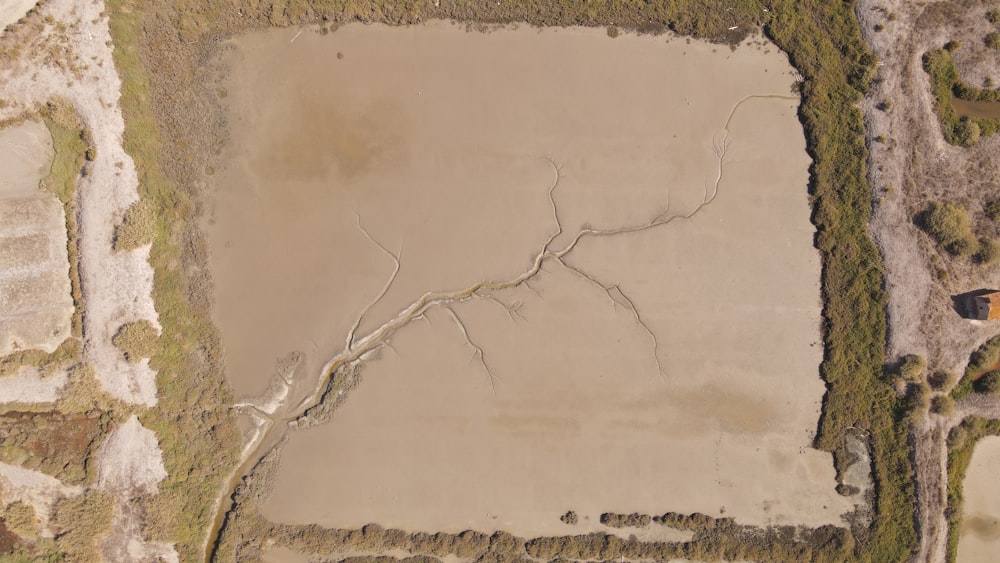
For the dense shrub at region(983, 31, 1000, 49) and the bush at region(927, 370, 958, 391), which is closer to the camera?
the bush at region(927, 370, 958, 391)

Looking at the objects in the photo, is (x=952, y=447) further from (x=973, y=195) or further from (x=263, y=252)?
(x=263, y=252)

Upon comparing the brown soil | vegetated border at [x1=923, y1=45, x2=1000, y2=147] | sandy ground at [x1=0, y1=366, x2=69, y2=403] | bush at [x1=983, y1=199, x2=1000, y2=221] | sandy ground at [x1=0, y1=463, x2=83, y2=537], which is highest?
vegetated border at [x1=923, y1=45, x2=1000, y2=147]

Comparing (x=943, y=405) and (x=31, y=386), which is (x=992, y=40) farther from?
(x=31, y=386)

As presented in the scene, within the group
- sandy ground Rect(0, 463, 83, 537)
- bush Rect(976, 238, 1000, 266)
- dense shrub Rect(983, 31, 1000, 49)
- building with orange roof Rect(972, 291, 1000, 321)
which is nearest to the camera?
building with orange roof Rect(972, 291, 1000, 321)

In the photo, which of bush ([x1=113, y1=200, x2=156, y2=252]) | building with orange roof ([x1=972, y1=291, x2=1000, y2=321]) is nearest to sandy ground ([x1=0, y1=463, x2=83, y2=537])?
bush ([x1=113, y1=200, x2=156, y2=252])

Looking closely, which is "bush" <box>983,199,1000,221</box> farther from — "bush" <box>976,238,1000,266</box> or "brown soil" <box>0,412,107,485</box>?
"brown soil" <box>0,412,107,485</box>

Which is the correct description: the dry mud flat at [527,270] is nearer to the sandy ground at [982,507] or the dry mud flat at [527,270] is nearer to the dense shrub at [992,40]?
the sandy ground at [982,507]

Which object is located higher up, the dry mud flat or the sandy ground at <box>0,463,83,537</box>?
the dry mud flat

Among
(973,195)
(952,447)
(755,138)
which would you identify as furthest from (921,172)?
(952,447)
